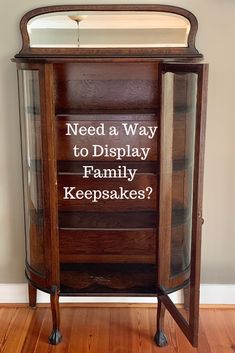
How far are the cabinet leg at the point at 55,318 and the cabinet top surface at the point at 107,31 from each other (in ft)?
3.68

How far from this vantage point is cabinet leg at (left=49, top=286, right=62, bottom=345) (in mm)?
2166

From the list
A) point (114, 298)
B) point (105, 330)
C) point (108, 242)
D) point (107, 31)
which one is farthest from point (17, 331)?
point (107, 31)

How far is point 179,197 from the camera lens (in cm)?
216

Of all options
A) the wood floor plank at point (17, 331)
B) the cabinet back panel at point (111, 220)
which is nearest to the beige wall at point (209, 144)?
the wood floor plank at point (17, 331)

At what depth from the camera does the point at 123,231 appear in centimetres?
215

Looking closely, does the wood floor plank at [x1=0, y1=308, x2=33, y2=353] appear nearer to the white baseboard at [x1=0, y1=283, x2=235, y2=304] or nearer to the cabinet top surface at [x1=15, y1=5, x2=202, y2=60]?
the white baseboard at [x1=0, y1=283, x2=235, y2=304]

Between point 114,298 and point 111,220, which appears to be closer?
point 111,220

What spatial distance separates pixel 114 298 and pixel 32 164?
35.3 inches

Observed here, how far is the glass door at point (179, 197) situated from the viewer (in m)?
1.87

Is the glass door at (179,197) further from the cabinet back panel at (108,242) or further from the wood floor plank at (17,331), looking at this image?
the wood floor plank at (17,331)

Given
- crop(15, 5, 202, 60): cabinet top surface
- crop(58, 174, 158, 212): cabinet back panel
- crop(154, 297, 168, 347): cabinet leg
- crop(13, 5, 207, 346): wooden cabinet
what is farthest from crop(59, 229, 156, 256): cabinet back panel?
crop(15, 5, 202, 60): cabinet top surface

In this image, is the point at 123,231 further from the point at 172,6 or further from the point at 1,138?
the point at 172,6

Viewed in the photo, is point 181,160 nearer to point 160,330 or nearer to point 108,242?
point 108,242

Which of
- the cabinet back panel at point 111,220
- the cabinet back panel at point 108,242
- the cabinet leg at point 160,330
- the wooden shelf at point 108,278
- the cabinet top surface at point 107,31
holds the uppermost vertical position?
the cabinet top surface at point 107,31
